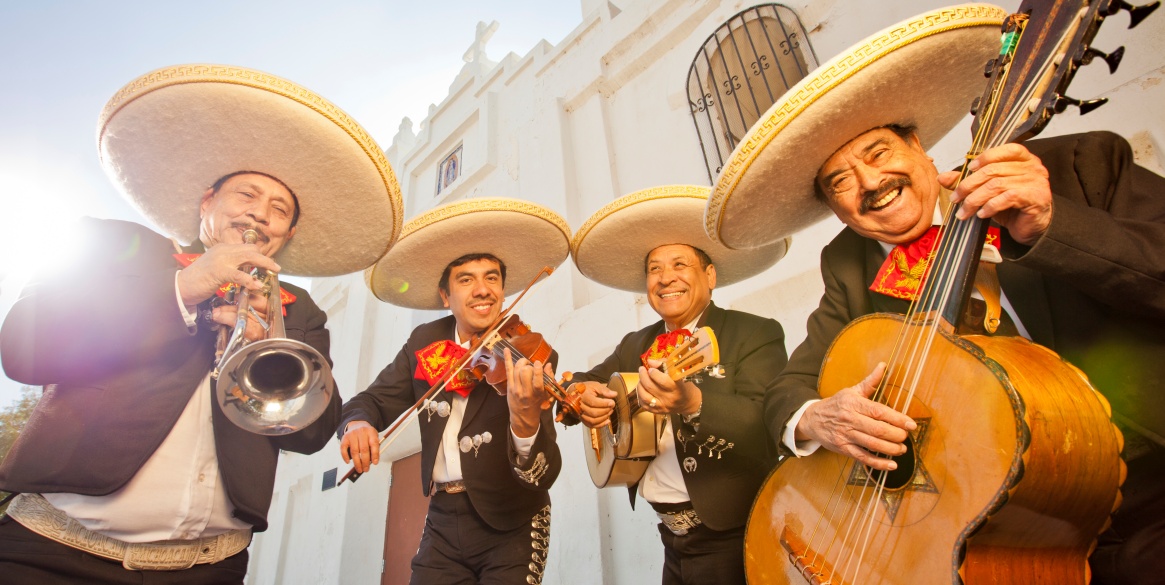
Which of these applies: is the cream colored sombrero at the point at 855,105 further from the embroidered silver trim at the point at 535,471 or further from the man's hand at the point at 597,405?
the embroidered silver trim at the point at 535,471

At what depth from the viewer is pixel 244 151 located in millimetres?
2520

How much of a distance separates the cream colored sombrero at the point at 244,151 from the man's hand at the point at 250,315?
0.74 metres

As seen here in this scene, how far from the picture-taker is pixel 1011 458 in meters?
1.19

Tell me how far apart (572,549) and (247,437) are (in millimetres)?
3136

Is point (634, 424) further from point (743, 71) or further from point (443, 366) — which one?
point (743, 71)

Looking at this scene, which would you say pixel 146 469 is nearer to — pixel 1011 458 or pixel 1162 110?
pixel 1011 458

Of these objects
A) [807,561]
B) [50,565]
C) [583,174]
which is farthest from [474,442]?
[583,174]

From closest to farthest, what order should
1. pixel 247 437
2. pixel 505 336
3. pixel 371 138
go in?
pixel 247 437
pixel 371 138
pixel 505 336

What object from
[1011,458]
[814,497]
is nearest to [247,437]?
[814,497]

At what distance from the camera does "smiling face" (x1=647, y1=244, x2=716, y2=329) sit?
9.90 feet

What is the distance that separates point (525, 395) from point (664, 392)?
0.68m

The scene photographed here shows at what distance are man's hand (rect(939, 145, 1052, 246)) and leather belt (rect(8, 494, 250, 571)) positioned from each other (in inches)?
105

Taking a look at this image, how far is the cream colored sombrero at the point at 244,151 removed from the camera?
2266 millimetres

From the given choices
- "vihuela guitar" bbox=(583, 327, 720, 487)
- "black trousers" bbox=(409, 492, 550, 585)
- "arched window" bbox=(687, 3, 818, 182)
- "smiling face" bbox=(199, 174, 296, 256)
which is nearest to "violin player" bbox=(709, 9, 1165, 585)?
"vihuela guitar" bbox=(583, 327, 720, 487)
